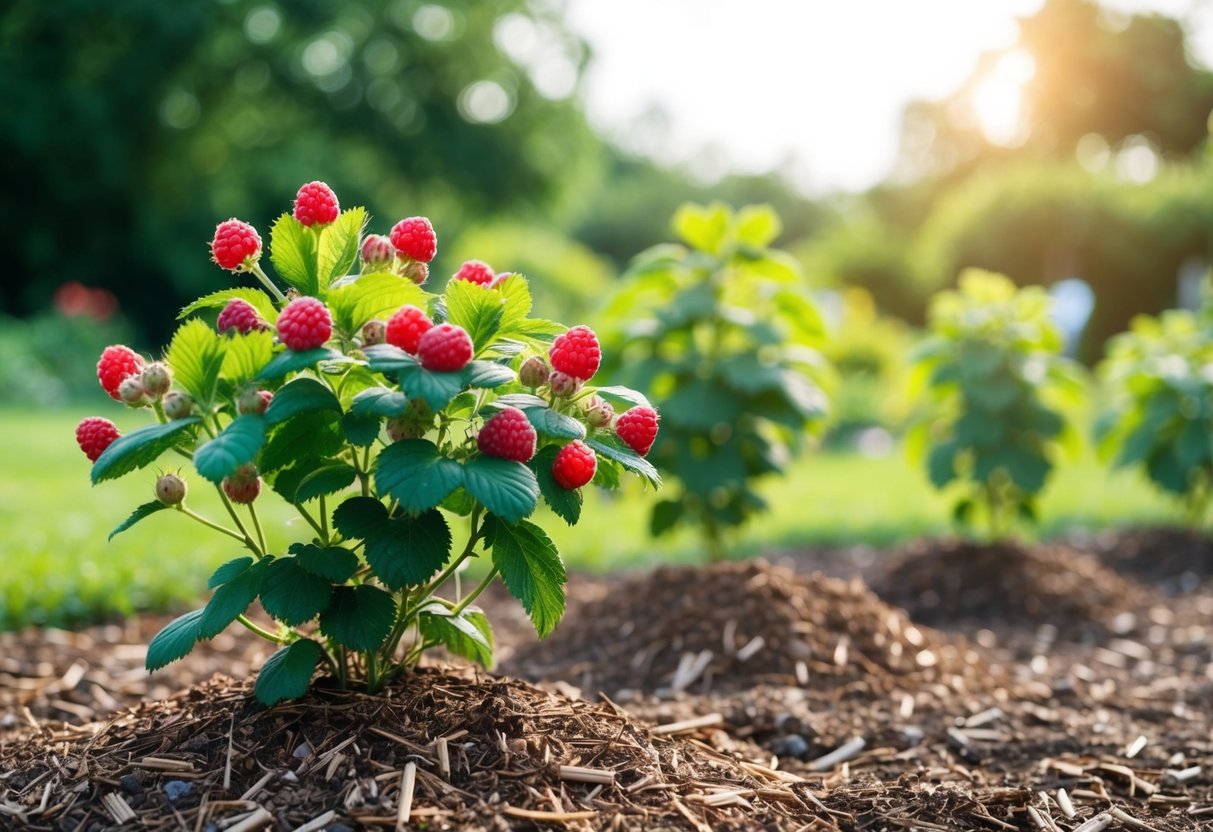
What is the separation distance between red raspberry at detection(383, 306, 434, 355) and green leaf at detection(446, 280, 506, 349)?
0.36 feet

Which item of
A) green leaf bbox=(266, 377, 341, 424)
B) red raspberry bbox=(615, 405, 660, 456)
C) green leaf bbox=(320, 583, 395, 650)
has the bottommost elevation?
green leaf bbox=(320, 583, 395, 650)

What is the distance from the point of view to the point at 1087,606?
4160 millimetres

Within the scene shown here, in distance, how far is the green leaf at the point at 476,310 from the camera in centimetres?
180

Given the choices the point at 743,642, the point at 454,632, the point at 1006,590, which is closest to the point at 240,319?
the point at 454,632

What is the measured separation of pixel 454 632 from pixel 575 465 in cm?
59

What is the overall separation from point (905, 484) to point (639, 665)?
537cm

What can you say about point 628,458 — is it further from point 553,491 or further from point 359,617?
point 359,617

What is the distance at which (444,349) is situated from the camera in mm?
1610

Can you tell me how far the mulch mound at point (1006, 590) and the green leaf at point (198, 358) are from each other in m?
3.13

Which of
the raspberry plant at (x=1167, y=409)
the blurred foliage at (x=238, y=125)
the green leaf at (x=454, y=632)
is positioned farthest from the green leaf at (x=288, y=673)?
the blurred foliage at (x=238, y=125)

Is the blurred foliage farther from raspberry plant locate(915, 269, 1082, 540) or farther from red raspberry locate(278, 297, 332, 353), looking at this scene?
red raspberry locate(278, 297, 332, 353)

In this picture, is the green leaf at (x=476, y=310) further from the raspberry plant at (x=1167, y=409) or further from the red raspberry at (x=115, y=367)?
the raspberry plant at (x=1167, y=409)

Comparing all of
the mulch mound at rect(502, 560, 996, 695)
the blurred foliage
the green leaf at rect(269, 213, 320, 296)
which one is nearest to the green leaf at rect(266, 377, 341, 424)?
the green leaf at rect(269, 213, 320, 296)

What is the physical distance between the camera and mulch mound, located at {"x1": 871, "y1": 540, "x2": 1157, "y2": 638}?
162 inches
